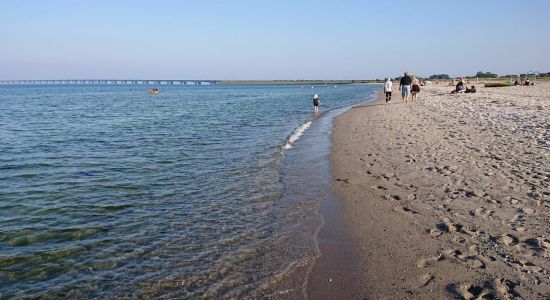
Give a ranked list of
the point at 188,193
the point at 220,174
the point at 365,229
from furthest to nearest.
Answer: the point at 220,174, the point at 188,193, the point at 365,229

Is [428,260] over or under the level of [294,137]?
under

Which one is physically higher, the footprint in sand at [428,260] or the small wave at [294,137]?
the small wave at [294,137]

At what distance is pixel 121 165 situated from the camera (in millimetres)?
12930

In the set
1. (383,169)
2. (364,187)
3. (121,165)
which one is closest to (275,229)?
(364,187)

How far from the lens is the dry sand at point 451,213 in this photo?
15.7 feet

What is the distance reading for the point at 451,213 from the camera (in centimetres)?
697

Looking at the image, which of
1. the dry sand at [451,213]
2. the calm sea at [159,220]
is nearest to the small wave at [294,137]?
the calm sea at [159,220]

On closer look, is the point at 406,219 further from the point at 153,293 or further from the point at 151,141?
the point at 151,141

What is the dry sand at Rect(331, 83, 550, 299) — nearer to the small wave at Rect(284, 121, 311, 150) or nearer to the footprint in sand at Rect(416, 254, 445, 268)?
the footprint in sand at Rect(416, 254, 445, 268)

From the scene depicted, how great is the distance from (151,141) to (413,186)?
513 inches

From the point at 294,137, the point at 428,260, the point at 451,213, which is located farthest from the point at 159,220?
the point at 294,137

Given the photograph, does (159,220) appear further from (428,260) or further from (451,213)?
(451,213)

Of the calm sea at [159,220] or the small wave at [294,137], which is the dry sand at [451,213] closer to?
the calm sea at [159,220]

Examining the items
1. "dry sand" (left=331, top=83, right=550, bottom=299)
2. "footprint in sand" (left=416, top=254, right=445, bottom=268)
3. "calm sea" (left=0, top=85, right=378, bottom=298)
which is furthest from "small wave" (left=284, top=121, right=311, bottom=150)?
"footprint in sand" (left=416, top=254, right=445, bottom=268)
